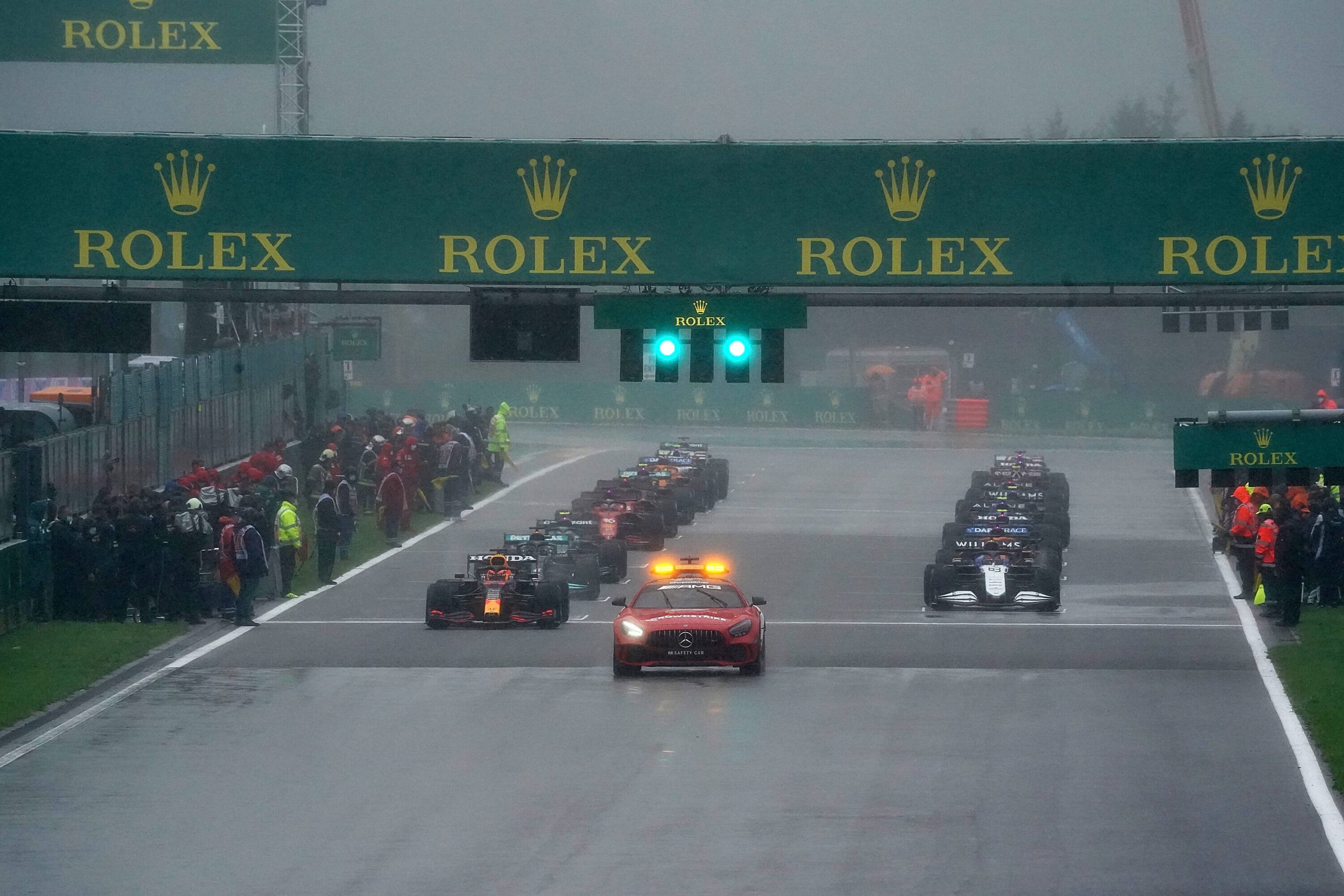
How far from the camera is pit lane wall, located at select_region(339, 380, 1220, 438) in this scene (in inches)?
2852

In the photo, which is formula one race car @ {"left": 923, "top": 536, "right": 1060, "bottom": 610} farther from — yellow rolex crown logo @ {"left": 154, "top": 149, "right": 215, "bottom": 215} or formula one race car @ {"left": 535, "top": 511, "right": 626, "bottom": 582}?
yellow rolex crown logo @ {"left": 154, "top": 149, "right": 215, "bottom": 215}

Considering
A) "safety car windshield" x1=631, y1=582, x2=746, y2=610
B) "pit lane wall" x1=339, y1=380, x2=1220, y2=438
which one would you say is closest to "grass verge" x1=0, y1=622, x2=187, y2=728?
"safety car windshield" x1=631, y1=582, x2=746, y2=610

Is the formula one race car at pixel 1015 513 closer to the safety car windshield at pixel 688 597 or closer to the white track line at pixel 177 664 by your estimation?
the white track line at pixel 177 664

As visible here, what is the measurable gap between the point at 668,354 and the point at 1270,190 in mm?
5691

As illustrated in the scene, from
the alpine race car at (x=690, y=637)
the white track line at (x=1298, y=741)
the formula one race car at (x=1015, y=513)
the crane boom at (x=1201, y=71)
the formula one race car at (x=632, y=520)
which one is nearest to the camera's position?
the white track line at (x=1298, y=741)

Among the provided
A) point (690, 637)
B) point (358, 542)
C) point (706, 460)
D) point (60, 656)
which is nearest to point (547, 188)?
point (690, 637)

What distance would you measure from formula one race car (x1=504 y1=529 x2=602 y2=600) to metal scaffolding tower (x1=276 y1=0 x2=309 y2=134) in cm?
1098

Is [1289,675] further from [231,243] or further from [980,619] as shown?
[231,243]

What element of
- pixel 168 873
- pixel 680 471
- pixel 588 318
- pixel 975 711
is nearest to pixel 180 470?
pixel 680 471

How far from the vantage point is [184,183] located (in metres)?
18.8

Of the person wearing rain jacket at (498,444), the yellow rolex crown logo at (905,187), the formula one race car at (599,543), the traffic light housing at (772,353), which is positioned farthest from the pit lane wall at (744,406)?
the yellow rolex crown logo at (905,187)

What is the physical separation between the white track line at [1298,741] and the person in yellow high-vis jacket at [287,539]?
12.3m

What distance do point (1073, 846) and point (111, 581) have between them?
582 inches

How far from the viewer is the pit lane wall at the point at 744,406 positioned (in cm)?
7244
